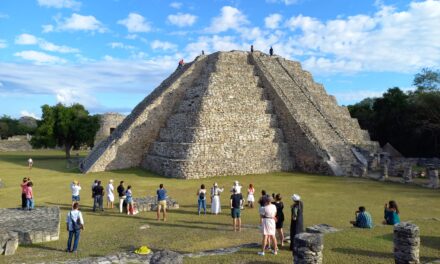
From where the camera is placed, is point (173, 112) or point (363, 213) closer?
point (363, 213)

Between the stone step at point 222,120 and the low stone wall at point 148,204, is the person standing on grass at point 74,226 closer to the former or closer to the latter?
the low stone wall at point 148,204

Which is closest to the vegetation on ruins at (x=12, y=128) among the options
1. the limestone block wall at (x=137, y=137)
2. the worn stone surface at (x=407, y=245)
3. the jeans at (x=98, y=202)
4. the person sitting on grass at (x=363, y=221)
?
the limestone block wall at (x=137, y=137)

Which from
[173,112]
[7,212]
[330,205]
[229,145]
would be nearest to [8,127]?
[173,112]

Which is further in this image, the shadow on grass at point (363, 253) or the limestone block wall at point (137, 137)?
the limestone block wall at point (137, 137)

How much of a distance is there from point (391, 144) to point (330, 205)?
1108 inches

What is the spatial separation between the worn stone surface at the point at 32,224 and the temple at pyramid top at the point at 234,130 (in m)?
10.7

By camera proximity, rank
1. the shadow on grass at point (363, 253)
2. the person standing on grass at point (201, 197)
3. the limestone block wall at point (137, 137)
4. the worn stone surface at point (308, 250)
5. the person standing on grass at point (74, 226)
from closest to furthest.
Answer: the worn stone surface at point (308, 250)
the shadow on grass at point (363, 253)
the person standing on grass at point (74, 226)
the person standing on grass at point (201, 197)
the limestone block wall at point (137, 137)

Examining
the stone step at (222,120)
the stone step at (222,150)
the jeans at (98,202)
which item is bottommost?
the jeans at (98,202)

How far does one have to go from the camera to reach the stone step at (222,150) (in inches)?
921

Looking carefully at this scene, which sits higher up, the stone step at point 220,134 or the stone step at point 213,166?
the stone step at point 220,134

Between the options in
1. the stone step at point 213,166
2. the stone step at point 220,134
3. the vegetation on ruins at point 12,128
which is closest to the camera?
the stone step at point 213,166

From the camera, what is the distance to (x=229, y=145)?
963 inches

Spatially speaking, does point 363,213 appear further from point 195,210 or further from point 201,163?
point 201,163

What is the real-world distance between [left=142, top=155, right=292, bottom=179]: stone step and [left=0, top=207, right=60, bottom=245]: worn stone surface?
10.2 m
